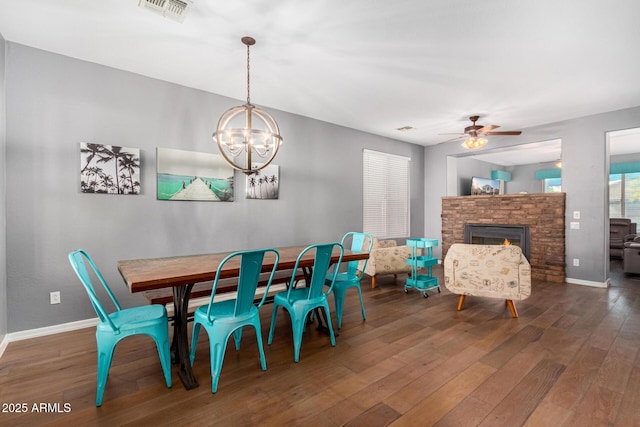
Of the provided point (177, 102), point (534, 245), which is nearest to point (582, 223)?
point (534, 245)

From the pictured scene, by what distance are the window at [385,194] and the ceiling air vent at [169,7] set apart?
12.5 feet

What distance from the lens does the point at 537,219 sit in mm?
5242

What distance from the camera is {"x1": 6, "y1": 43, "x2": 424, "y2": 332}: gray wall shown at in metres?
2.76

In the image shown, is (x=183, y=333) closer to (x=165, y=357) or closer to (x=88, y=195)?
(x=165, y=357)

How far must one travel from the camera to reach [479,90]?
371cm

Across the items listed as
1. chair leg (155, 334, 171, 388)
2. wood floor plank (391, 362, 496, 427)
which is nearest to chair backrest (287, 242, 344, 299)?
chair leg (155, 334, 171, 388)

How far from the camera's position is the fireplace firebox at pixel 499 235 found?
17.6ft

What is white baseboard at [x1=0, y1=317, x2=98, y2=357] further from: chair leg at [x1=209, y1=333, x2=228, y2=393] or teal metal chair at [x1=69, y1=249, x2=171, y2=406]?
chair leg at [x1=209, y1=333, x2=228, y2=393]

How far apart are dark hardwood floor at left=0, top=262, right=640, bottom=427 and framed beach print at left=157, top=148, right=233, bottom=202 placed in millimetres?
1595

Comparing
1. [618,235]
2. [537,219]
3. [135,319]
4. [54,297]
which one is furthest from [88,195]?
[618,235]

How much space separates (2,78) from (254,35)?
2.22 metres

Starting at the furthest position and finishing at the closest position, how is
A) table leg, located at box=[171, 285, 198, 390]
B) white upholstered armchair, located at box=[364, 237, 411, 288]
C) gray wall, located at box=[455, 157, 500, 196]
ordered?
gray wall, located at box=[455, 157, 500, 196], white upholstered armchair, located at box=[364, 237, 411, 288], table leg, located at box=[171, 285, 198, 390]

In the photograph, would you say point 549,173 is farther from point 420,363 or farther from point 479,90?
point 420,363

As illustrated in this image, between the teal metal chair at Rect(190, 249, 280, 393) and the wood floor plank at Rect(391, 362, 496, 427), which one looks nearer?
the wood floor plank at Rect(391, 362, 496, 427)
